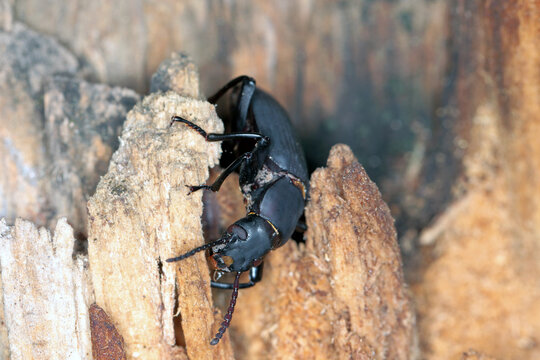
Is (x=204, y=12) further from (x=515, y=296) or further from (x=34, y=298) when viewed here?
(x=515, y=296)

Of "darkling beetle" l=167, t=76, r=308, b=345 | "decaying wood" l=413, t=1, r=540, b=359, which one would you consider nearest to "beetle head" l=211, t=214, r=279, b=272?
"darkling beetle" l=167, t=76, r=308, b=345

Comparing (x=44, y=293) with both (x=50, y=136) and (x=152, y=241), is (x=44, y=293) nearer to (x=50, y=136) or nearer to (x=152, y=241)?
(x=152, y=241)

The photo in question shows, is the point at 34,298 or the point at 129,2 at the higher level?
the point at 129,2

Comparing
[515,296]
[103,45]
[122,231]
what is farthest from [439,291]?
[103,45]

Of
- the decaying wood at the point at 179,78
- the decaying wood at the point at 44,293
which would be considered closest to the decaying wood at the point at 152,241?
the decaying wood at the point at 44,293

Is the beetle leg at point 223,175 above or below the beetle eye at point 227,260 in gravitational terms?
A: above

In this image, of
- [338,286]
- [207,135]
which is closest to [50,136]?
[207,135]

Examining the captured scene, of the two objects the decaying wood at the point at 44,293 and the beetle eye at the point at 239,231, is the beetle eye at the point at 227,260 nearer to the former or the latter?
the beetle eye at the point at 239,231
